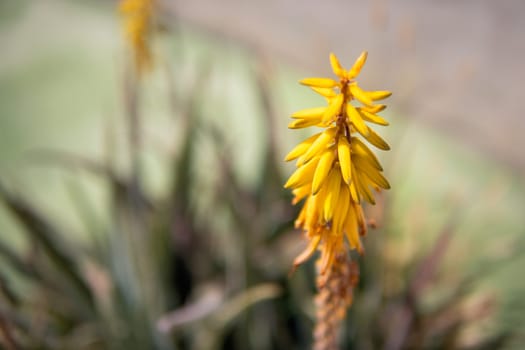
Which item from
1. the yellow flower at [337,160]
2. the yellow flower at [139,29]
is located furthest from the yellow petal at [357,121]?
the yellow flower at [139,29]

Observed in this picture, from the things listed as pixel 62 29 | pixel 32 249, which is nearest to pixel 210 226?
pixel 32 249

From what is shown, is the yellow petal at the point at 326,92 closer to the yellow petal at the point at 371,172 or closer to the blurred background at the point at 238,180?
the yellow petal at the point at 371,172

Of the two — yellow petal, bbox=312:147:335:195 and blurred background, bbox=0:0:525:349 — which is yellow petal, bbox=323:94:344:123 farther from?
blurred background, bbox=0:0:525:349

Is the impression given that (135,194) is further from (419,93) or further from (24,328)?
(419,93)

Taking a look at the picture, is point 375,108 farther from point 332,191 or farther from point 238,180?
point 238,180

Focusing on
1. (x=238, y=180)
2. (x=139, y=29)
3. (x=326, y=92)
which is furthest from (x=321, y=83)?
(x=238, y=180)

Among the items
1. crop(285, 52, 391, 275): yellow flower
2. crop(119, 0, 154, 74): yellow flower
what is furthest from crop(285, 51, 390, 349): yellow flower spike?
crop(119, 0, 154, 74): yellow flower
